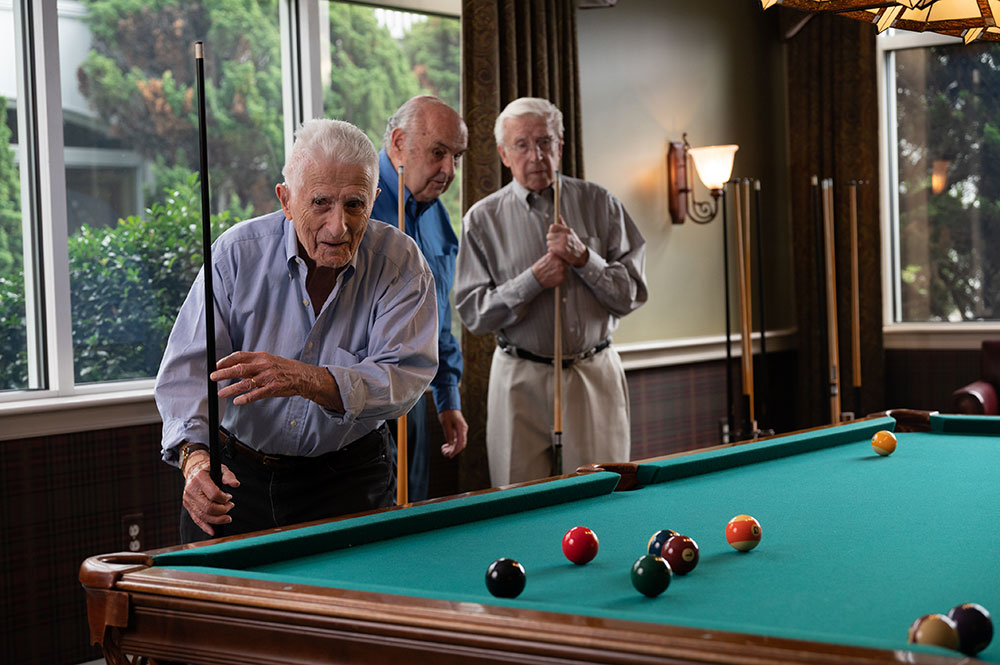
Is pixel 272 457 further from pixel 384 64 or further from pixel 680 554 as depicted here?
pixel 384 64

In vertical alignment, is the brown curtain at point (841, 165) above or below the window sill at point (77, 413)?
above

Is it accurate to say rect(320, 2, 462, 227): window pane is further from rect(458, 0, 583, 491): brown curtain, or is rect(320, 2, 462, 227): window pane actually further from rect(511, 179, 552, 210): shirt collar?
rect(511, 179, 552, 210): shirt collar

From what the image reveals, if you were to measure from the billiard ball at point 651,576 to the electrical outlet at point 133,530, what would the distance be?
7.59ft

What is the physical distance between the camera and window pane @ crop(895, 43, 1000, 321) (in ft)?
20.3

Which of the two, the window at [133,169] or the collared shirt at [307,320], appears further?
the window at [133,169]

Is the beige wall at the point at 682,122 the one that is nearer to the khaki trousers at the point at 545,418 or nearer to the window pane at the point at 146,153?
the khaki trousers at the point at 545,418

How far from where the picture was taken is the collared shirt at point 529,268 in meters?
3.68

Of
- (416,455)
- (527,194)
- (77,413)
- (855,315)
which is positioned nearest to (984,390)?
(855,315)

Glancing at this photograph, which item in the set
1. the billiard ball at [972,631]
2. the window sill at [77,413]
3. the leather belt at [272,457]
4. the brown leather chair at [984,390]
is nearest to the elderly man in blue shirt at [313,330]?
the leather belt at [272,457]

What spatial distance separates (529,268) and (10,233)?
60.5 inches

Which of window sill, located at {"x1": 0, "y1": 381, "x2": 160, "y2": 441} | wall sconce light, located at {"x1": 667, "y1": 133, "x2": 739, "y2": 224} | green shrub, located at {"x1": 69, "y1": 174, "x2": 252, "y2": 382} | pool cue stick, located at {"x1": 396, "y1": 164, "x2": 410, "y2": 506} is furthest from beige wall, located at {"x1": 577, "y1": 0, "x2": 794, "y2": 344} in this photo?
window sill, located at {"x1": 0, "y1": 381, "x2": 160, "y2": 441}

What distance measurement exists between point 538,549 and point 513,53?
9.78 feet

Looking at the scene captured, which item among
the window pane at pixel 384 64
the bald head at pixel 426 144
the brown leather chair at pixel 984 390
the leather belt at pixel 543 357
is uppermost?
the window pane at pixel 384 64

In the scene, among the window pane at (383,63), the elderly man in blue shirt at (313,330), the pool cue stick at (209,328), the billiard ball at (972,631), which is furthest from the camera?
the window pane at (383,63)
